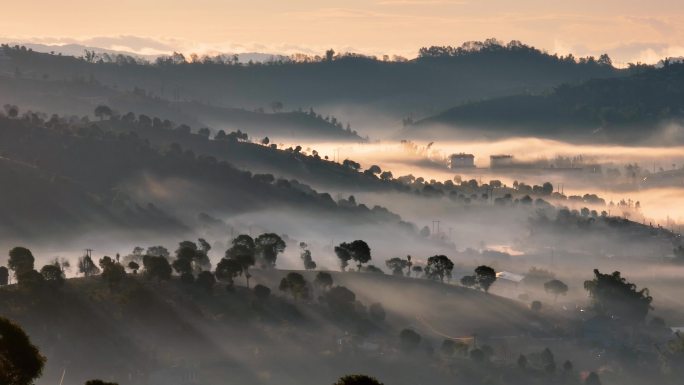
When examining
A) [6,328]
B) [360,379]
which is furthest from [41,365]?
[360,379]

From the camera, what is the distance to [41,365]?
3999 inches

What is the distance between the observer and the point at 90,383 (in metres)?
100

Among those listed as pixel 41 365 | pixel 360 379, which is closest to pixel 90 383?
pixel 41 365

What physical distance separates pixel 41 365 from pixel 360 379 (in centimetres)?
2088

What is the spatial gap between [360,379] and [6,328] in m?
23.0

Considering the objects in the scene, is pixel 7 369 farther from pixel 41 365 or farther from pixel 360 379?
pixel 360 379

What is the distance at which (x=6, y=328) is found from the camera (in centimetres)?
10075

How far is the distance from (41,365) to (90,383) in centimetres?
370

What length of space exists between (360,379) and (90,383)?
684 inches

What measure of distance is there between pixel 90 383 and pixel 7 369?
538 centimetres

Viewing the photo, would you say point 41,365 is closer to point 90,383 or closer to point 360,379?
point 90,383

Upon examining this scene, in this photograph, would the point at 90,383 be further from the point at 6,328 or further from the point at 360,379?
the point at 360,379

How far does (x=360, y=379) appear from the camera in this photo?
98062mm
